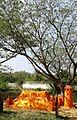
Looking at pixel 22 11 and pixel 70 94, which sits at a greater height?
pixel 22 11

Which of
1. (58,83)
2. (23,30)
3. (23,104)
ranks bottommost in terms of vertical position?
(23,104)

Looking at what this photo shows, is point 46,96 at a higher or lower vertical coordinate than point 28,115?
higher

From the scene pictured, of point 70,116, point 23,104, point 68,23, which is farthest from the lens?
point 68,23

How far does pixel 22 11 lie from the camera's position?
19.8 metres

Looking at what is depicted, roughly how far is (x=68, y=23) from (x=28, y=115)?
28.7 feet

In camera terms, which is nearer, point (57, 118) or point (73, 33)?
point (57, 118)

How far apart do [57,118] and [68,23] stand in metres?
8.41

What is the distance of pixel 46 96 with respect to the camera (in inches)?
841

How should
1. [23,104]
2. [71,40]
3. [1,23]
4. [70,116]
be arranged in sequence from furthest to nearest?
[71,40], [23,104], [1,23], [70,116]

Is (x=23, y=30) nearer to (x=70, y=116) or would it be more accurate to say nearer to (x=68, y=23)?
(x=68, y=23)

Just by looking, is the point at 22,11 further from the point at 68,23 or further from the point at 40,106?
the point at 40,106

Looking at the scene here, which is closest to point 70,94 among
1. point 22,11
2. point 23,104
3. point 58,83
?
point 58,83

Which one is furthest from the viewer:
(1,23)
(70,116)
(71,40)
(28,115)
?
(71,40)

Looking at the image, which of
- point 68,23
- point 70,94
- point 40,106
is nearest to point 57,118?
point 40,106
